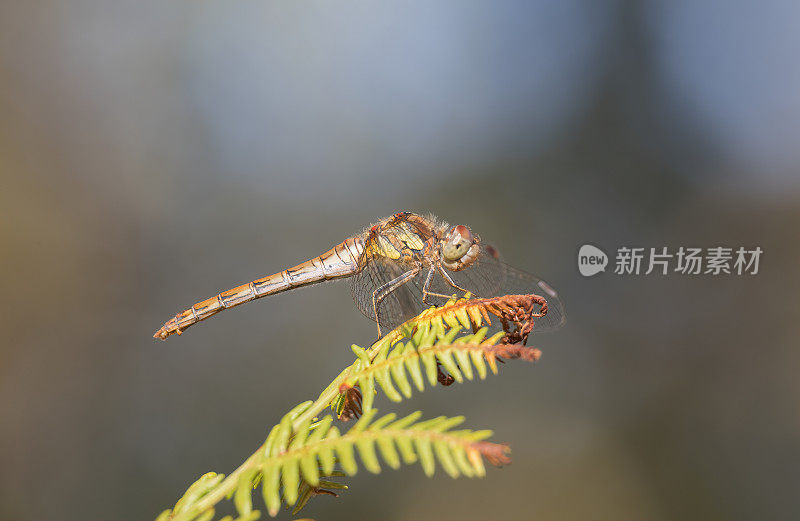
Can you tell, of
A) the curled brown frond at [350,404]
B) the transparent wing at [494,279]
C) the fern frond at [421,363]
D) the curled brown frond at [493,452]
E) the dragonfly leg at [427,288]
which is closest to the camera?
the curled brown frond at [493,452]

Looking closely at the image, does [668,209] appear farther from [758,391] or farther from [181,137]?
[181,137]

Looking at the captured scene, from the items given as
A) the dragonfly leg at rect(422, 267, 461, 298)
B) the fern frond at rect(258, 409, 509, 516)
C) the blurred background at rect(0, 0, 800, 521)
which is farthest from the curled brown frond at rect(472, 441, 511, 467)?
the blurred background at rect(0, 0, 800, 521)

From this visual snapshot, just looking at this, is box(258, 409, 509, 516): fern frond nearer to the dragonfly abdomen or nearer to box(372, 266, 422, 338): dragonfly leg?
box(372, 266, 422, 338): dragonfly leg

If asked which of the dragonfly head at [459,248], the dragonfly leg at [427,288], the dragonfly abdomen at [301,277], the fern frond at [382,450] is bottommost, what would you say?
the fern frond at [382,450]

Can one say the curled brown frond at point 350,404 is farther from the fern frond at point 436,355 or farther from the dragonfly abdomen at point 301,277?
the dragonfly abdomen at point 301,277

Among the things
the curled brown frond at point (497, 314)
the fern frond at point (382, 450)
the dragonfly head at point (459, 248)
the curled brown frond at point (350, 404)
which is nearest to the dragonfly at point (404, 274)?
the dragonfly head at point (459, 248)

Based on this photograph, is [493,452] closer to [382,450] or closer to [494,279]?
[382,450]

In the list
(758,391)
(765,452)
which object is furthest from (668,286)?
(765,452)
